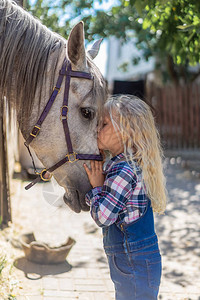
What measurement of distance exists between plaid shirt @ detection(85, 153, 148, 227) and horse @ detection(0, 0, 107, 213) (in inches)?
6.4

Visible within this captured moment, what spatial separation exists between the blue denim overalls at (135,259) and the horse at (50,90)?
10.4 inches

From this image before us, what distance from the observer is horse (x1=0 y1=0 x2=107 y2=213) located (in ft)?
6.79

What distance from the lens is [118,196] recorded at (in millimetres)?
1888

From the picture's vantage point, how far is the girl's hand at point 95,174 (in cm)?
204

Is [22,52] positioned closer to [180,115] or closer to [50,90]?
[50,90]

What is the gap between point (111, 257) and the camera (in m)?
2.07

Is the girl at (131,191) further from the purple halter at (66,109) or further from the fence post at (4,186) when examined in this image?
the fence post at (4,186)

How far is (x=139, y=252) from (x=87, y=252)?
2472 mm

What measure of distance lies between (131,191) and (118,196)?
10 centimetres

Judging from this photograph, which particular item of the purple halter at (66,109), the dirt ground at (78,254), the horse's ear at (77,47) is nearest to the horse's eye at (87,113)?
the purple halter at (66,109)

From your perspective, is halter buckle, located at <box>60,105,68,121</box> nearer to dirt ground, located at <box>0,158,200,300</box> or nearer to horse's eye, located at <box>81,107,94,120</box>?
horse's eye, located at <box>81,107,94,120</box>

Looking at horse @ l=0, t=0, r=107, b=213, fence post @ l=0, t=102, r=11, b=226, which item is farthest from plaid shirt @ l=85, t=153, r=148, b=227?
fence post @ l=0, t=102, r=11, b=226

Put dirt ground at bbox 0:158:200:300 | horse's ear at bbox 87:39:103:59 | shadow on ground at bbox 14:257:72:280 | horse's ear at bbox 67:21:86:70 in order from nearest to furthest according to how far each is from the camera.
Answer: horse's ear at bbox 67:21:86:70, horse's ear at bbox 87:39:103:59, dirt ground at bbox 0:158:200:300, shadow on ground at bbox 14:257:72:280

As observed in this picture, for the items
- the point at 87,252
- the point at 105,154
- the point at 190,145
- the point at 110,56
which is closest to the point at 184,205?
the point at 87,252
